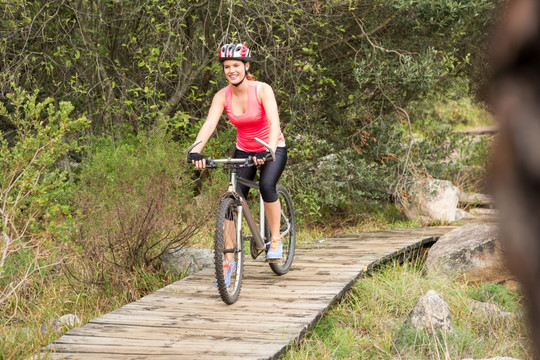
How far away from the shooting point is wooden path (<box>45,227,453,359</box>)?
4242 millimetres

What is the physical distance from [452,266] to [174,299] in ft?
12.9

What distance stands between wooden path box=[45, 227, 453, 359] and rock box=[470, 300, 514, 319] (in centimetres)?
113

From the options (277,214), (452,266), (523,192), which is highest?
(523,192)

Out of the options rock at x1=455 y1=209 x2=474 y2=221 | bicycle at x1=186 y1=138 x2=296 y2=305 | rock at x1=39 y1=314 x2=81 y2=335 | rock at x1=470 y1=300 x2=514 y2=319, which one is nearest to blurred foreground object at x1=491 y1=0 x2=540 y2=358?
bicycle at x1=186 y1=138 x2=296 y2=305

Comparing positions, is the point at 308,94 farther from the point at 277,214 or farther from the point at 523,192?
the point at 523,192

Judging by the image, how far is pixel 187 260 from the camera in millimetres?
7430

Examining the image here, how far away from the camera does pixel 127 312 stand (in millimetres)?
5219

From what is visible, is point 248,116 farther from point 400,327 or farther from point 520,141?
point 520,141

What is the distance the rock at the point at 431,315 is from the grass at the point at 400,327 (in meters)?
0.09

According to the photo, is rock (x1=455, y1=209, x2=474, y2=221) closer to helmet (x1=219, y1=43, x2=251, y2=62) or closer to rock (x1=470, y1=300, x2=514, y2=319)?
rock (x1=470, y1=300, x2=514, y2=319)

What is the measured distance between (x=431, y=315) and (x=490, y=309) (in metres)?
1.12

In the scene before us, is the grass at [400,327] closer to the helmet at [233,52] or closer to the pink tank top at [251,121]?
Result: the pink tank top at [251,121]

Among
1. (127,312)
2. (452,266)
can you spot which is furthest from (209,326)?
(452,266)

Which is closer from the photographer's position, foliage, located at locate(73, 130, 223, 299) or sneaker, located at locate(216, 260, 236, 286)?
sneaker, located at locate(216, 260, 236, 286)
